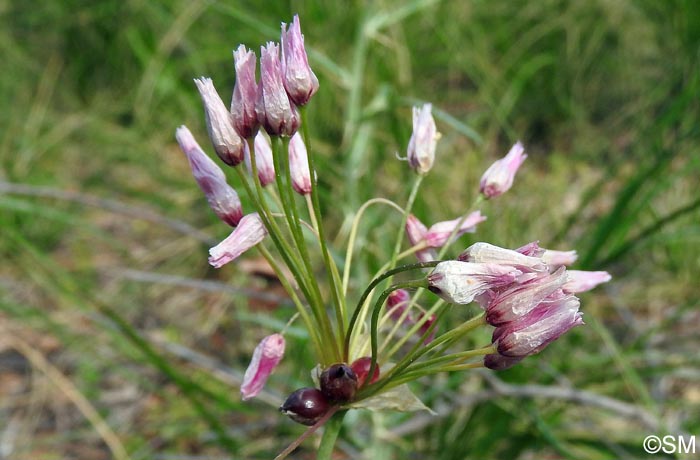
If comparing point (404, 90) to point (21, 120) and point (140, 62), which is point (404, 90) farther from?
point (21, 120)

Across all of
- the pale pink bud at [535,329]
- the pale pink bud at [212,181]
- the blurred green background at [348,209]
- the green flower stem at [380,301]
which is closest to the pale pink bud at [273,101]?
the pale pink bud at [212,181]

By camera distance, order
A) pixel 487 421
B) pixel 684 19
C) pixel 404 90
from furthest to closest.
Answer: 1. pixel 404 90
2. pixel 684 19
3. pixel 487 421

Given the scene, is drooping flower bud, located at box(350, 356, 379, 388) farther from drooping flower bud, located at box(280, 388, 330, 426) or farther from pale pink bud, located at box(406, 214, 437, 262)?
pale pink bud, located at box(406, 214, 437, 262)

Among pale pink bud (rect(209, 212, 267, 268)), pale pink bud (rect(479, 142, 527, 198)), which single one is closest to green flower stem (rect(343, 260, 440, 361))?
pale pink bud (rect(209, 212, 267, 268))

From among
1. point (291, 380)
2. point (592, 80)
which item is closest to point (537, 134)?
point (592, 80)

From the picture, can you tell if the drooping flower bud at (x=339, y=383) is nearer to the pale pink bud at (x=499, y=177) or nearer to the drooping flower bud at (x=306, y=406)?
the drooping flower bud at (x=306, y=406)

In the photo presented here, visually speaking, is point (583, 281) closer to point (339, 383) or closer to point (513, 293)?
point (513, 293)
